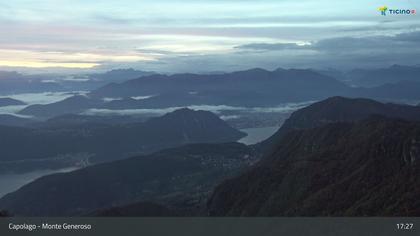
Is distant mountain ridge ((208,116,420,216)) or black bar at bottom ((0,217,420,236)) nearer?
black bar at bottom ((0,217,420,236))

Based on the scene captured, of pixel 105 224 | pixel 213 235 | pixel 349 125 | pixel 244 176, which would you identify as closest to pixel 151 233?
pixel 213 235

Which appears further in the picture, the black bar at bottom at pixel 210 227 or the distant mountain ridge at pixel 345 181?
the distant mountain ridge at pixel 345 181

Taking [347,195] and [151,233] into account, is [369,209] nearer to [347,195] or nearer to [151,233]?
[347,195]

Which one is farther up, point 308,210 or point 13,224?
point 13,224

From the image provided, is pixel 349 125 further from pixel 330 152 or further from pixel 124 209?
pixel 124 209

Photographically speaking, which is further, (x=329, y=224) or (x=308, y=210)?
(x=308, y=210)

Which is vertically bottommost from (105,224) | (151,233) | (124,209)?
(124,209)

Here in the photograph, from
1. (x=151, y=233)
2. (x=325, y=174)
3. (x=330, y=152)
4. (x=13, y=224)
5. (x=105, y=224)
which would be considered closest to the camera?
(x=13, y=224)

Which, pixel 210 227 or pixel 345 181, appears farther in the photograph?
pixel 345 181

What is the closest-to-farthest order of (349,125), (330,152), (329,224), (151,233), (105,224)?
1. (105,224)
2. (329,224)
3. (151,233)
4. (330,152)
5. (349,125)
